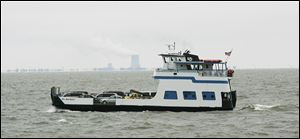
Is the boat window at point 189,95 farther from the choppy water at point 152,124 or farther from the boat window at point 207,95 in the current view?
the choppy water at point 152,124

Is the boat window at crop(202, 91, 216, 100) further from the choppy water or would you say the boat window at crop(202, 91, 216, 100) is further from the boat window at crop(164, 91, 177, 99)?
the boat window at crop(164, 91, 177, 99)

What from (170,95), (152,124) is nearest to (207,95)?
(170,95)

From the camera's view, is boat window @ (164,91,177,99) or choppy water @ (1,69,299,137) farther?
boat window @ (164,91,177,99)

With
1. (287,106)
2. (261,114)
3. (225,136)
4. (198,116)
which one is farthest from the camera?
(287,106)

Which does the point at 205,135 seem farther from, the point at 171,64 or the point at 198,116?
the point at 171,64

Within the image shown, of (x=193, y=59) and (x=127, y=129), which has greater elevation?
(x=193, y=59)

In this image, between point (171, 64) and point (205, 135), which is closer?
point (205, 135)

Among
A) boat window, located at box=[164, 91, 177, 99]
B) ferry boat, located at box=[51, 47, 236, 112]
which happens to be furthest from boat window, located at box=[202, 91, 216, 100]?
boat window, located at box=[164, 91, 177, 99]

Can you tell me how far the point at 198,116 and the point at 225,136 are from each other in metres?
8.48

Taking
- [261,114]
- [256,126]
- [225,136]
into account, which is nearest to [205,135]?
[225,136]

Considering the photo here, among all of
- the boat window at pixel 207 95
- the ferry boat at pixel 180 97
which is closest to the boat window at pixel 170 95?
the ferry boat at pixel 180 97

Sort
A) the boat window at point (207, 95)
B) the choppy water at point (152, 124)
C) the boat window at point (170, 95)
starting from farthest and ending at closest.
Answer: the boat window at point (170, 95)
the boat window at point (207, 95)
the choppy water at point (152, 124)

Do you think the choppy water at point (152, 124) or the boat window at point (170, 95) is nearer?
the choppy water at point (152, 124)

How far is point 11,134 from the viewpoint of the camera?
35344mm
